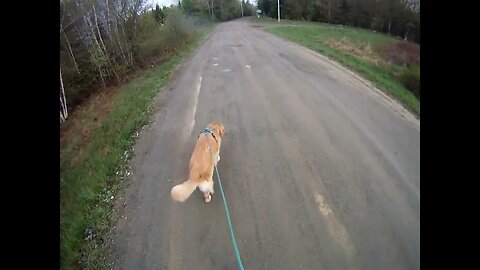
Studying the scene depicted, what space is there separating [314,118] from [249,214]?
186 cm

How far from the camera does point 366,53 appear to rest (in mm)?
2924

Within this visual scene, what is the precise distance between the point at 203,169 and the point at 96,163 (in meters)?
0.94

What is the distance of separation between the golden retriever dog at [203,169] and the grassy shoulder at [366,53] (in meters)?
1.65

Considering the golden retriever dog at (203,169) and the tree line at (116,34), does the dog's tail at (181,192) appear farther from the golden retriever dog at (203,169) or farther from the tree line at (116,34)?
the tree line at (116,34)

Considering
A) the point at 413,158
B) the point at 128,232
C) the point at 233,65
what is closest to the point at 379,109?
the point at 413,158

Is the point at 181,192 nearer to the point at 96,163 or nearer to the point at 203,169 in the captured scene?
the point at 203,169

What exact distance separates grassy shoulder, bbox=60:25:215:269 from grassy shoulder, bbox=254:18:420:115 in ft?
A: 4.40

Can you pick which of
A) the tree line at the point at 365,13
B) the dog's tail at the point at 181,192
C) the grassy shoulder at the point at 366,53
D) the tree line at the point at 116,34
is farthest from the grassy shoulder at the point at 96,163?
the grassy shoulder at the point at 366,53

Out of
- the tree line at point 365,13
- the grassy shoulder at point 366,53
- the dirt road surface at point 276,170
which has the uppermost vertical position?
the tree line at point 365,13

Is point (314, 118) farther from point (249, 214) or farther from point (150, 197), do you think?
point (150, 197)

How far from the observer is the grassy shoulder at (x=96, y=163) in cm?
187

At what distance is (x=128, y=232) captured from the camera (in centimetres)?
252
